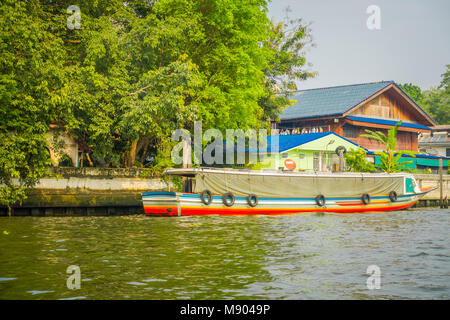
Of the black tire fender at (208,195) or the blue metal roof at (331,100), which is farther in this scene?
the blue metal roof at (331,100)

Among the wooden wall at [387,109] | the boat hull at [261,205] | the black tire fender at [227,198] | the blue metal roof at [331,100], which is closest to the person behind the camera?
the boat hull at [261,205]

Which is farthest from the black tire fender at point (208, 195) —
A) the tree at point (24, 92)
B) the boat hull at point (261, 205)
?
the tree at point (24, 92)

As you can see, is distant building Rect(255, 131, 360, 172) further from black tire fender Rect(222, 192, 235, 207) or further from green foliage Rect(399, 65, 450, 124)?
green foliage Rect(399, 65, 450, 124)

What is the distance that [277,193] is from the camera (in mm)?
27031

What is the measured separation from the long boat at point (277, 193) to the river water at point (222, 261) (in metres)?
4.83

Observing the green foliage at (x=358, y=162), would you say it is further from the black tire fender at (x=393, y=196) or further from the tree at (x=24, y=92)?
the tree at (x=24, y=92)

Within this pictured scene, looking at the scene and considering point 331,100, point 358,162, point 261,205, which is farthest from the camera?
point 331,100

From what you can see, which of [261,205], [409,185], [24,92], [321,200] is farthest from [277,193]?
[24,92]

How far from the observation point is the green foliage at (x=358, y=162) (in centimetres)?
3672

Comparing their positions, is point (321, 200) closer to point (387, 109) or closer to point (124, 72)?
point (124, 72)

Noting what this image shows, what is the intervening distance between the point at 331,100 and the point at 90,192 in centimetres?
2571

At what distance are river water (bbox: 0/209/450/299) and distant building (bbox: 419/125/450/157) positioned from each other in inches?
1787

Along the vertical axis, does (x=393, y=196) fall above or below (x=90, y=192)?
below
